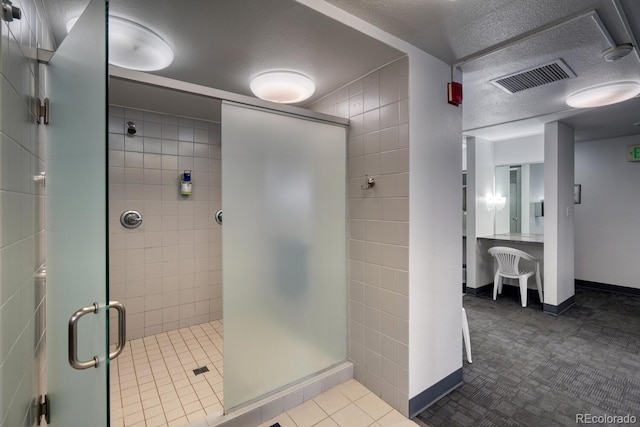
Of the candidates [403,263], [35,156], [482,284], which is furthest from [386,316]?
[482,284]

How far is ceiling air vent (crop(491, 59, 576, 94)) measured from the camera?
215 centimetres

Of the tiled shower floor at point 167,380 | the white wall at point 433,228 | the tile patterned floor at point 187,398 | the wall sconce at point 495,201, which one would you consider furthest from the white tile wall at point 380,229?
the wall sconce at point 495,201

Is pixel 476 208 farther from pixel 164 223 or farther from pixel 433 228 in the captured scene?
pixel 164 223

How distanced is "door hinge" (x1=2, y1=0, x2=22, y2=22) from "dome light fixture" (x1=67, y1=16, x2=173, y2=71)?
2.43ft

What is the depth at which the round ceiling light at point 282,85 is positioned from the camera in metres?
2.04

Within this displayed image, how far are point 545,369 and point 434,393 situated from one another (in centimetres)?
114

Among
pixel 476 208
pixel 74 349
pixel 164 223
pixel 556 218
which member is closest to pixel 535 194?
pixel 476 208

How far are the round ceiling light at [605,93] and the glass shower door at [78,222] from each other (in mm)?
3469

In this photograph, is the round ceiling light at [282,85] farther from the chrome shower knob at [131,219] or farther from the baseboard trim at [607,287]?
the baseboard trim at [607,287]

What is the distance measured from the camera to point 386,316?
1973 millimetres

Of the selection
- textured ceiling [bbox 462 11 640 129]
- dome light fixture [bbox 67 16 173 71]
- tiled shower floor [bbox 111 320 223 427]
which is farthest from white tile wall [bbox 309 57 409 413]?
dome light fixture [bbox 67 16 173 71]

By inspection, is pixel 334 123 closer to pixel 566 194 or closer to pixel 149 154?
pixel 149 154

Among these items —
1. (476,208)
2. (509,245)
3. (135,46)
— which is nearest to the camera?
(135,46)

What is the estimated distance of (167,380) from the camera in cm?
221
